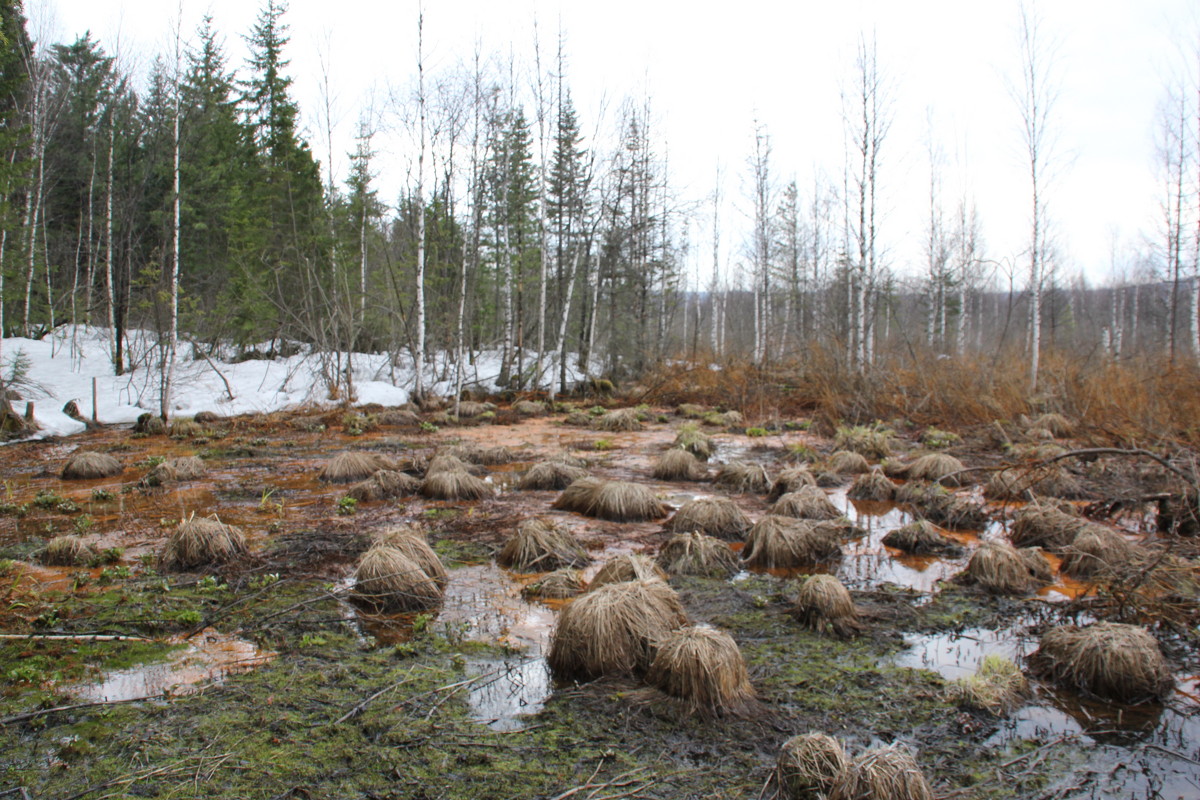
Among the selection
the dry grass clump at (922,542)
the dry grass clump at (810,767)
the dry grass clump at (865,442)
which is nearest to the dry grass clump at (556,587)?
the dry grass clump at (810,767)

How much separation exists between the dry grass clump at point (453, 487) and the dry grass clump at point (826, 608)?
507 cm

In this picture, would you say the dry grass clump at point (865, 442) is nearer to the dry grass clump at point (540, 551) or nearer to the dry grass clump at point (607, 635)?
the dry grass clump at point (540, 551)

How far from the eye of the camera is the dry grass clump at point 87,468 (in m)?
10.0

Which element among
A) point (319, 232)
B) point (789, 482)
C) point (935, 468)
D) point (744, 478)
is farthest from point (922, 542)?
point (319, 232)

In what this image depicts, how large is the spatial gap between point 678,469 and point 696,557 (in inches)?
176

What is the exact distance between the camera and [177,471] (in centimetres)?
990

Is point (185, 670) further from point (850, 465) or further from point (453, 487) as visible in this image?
point (850, 465)

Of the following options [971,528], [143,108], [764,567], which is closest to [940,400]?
[971,528]

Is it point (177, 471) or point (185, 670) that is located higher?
point (177, 471)

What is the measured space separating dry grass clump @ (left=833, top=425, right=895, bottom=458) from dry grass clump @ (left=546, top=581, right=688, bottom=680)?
8.57 meters

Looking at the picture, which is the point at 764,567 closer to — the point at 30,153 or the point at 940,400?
the point at 940,400

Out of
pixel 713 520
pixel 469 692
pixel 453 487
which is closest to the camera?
pixel 469 692

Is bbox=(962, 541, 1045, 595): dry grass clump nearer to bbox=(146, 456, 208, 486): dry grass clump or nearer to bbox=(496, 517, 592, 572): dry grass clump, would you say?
bbox=(496, 517, 592, 572): dry grass clump

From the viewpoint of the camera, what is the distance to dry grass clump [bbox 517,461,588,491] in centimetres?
975
